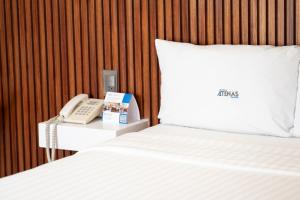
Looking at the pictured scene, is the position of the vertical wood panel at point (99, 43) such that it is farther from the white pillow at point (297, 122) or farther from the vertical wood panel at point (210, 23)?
the white pillow at point (297, 122)

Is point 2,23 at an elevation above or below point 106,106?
above

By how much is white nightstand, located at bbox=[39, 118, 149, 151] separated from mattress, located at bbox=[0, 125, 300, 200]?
449 millimetres

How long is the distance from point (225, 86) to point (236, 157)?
0.66m

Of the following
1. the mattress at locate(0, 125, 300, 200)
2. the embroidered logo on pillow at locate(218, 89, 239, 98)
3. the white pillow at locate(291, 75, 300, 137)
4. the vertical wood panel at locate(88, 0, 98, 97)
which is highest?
the vertical wood panel at locate(88, 0, 98, 97)

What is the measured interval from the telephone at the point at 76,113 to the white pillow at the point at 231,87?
49 cm

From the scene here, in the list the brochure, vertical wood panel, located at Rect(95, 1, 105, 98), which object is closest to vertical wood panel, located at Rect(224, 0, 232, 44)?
the brochure

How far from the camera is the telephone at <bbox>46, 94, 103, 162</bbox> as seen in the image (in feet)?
11.6

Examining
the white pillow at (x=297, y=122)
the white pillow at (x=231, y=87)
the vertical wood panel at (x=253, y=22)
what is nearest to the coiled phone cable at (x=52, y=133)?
the white pillow at (x=231, y=87)

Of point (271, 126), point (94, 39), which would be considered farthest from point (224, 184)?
point (94, 39)

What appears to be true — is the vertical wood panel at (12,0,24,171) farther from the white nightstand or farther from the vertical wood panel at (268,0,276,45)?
the vertical wood panel at (268,0,276,45)

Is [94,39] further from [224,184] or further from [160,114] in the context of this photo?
[224,184]

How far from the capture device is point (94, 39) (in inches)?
148

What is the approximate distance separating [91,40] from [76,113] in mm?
518

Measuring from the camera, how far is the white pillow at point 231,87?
115 inches
